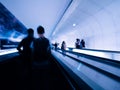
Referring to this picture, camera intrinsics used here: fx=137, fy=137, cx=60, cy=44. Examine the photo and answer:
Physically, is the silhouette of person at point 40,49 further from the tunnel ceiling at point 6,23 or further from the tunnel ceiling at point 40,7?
the tunnel ceiling at point 6,23

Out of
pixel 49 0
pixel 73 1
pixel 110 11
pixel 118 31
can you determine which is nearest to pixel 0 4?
pixel 49 0

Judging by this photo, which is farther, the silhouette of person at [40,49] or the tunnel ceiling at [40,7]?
the tunnel ceiling at [40,7]

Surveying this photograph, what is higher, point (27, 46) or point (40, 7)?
point (40, 7)

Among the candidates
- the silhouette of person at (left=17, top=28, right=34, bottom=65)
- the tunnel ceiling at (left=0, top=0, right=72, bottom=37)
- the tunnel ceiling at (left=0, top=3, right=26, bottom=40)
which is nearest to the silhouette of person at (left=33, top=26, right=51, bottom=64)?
the silhouette of person at (left=17, top=28, right=34, bottom=65)

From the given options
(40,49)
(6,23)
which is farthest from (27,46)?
(6,23)

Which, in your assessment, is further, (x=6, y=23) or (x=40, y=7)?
(x=6, y=23)

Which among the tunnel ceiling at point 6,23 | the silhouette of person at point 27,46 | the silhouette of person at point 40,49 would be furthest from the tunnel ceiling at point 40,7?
the silhouette of person at point 40,49

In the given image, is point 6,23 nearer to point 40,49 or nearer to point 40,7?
point 40,7

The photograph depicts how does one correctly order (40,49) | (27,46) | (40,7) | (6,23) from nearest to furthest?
(40,49), (27,46), (40,7), (6,23)

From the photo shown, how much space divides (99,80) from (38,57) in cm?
205

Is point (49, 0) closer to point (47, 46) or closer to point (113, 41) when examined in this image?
point (113, 41)

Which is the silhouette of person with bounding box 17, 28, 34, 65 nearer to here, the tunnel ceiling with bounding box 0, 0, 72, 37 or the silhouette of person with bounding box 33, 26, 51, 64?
the silhouette of person with bounding box 33, 26, 51, 64

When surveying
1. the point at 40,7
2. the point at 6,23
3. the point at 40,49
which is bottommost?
the point at 40,49

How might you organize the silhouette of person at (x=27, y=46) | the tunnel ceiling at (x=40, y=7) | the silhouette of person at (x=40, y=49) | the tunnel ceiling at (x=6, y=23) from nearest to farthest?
1. the silhouette of person at (x=40, y=49)
2. the silhouette of person at (x=27, y=46)
3. the tunnel ceiling at (x=40, y=7)
4. the tunnel ceiling at (x=6, y=23)
